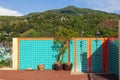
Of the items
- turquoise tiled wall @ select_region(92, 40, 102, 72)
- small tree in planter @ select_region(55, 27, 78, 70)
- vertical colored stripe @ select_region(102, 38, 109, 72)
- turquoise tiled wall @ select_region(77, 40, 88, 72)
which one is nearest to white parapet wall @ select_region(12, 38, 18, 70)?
small tree in planter @ select_region(55, 27, 78, 70)

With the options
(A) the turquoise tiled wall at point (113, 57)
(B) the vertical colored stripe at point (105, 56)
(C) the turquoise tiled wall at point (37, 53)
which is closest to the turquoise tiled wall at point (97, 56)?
(B) the vertical colored stripe at point (105, 56)

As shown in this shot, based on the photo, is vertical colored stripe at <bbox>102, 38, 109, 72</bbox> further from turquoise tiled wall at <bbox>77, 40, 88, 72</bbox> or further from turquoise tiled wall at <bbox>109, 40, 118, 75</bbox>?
turquoise tiled wall at <bbox>77, 40, 88, 72</bbox>

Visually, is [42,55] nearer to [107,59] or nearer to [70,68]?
[70,68]

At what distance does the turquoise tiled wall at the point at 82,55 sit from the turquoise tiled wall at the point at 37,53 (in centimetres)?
47

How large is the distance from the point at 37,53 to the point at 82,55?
257 cm

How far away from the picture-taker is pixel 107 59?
18703 mm

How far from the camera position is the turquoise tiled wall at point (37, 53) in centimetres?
1903

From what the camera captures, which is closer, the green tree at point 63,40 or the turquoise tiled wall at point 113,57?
the turquoise tiled wall at point 113,57

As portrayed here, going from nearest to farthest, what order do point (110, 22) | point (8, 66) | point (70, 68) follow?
point (70, 68) < point (8, 66) < point (110, 22)

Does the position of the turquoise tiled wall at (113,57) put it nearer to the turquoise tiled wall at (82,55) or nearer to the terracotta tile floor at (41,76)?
the turquoise tiled wall at (82,55)

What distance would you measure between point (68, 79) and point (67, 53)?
4.08 m

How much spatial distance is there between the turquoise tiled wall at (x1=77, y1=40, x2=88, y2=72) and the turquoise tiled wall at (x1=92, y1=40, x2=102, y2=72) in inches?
16.0

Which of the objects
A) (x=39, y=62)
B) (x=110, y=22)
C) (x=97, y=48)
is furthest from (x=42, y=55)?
(x=110, y=22)

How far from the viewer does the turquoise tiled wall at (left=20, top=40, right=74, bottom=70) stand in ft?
62.4
